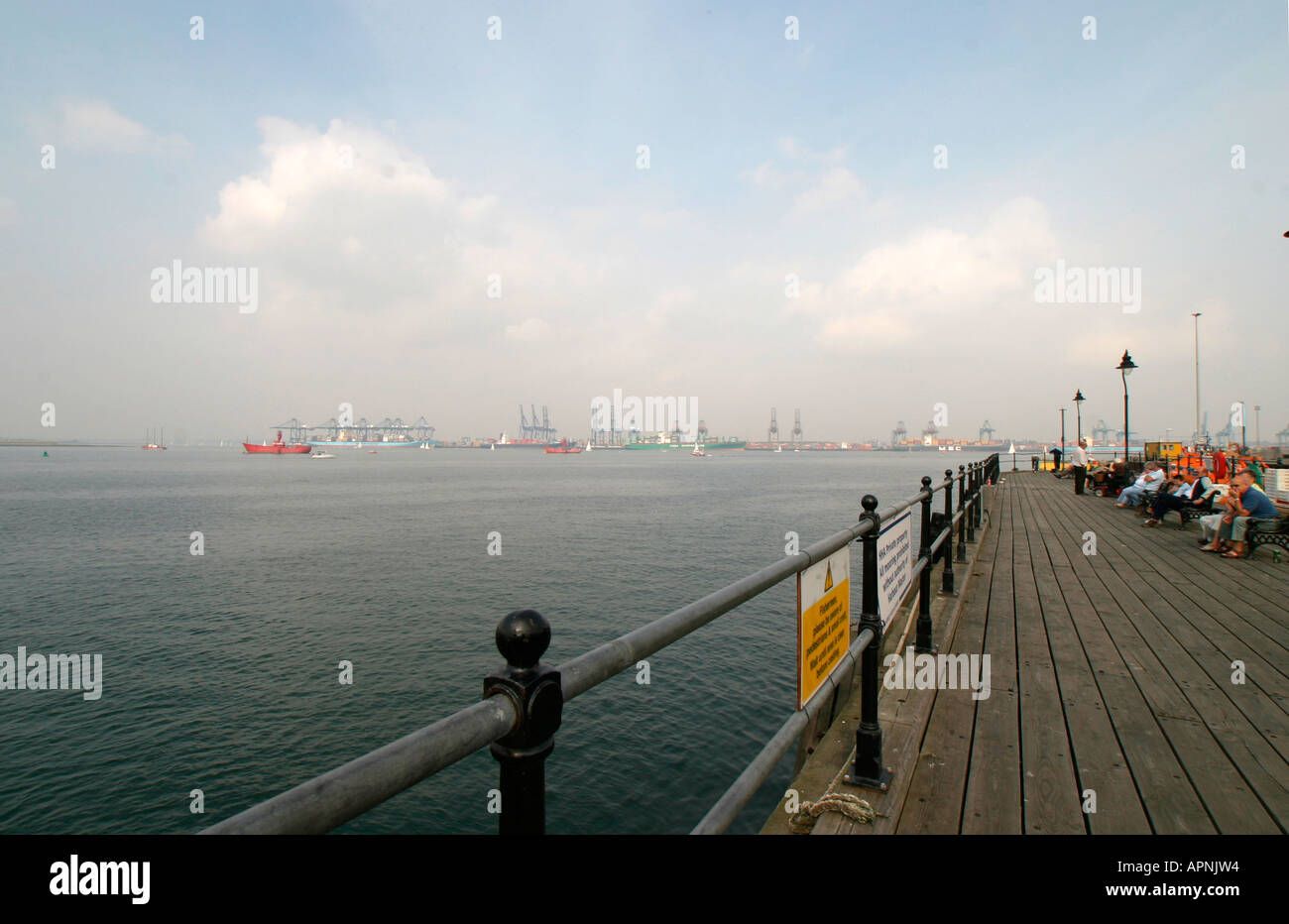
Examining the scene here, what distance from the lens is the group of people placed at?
841cm

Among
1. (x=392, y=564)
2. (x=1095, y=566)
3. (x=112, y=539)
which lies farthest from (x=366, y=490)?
(x=1095, y=566)

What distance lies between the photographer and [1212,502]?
11.0 meters

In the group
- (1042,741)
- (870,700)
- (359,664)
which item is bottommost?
(359,664)

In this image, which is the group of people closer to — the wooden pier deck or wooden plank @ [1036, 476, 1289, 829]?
the wooden pier deck

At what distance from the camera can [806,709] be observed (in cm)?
237

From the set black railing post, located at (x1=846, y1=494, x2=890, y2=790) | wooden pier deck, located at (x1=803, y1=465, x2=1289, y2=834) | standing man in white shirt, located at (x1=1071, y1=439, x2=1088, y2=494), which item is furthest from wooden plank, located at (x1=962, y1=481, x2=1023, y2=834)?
standing man in white shirt, located at (x1=1071, y1=439, x2=1088, y2=494)

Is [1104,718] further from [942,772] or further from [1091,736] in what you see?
[942,772]

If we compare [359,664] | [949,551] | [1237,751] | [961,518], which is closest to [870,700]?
[1237,751]

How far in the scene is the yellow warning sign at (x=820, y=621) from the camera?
7.89ft

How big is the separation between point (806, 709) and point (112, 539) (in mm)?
37717

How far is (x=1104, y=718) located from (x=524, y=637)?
13.7 feet

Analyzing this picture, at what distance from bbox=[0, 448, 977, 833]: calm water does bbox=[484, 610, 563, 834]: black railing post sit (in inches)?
314
